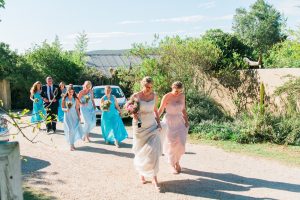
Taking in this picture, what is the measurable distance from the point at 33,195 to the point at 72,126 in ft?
16.1

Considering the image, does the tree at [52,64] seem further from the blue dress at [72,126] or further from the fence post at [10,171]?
the fence post at [10,171]

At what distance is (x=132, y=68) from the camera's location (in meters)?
19.4

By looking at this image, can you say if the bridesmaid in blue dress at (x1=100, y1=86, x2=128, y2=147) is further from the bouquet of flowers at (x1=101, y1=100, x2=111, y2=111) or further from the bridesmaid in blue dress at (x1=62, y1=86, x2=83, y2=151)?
the bridesmaid in blue dress at (x1=62, y1=86, x2=83, y2=151)

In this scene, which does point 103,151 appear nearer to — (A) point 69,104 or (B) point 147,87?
(A) point 69,104

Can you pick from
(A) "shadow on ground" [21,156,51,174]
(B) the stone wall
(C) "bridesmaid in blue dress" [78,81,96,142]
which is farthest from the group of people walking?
(B) the stone wall

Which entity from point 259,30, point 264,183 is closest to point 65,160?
point 264,183

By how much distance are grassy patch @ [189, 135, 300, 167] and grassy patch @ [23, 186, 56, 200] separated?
600 centimetres

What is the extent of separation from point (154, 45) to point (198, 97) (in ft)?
9.89

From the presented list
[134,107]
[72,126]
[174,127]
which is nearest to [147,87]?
[134,107]

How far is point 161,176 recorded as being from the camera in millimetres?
8930

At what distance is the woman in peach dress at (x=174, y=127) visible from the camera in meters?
9.27

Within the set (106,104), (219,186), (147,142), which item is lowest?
(219,186)

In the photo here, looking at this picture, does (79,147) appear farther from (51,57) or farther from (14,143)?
(51,57)

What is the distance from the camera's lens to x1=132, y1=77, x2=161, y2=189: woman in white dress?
821 centimetres
